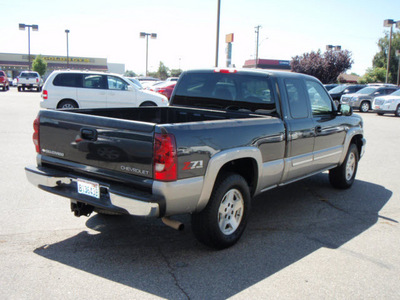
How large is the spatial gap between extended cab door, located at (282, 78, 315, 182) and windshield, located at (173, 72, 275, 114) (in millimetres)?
304

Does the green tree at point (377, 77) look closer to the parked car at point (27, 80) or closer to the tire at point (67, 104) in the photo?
the parked car at point (27, 80)

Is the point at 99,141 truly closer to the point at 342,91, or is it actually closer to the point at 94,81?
the point at 94,81

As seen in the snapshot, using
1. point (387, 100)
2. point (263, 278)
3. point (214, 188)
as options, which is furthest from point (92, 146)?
point (387, 100)

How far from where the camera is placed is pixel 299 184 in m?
7.45

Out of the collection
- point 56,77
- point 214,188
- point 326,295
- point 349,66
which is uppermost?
point 349,66

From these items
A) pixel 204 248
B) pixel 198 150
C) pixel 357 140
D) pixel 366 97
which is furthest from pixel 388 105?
pixel 198 150

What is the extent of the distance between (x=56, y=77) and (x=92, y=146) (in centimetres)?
1272

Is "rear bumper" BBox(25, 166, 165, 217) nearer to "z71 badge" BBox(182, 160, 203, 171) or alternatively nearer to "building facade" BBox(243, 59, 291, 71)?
"z71 badge" BBox(182, 160, 203, 171)

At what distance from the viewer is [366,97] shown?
25.7 meters

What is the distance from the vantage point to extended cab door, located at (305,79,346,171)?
19.6ft

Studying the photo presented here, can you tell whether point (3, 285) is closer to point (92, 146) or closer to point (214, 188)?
point (92, 146)

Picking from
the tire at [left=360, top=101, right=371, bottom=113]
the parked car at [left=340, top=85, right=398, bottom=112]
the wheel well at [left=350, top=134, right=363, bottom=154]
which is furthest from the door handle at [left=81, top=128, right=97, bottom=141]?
the tire at [left=360, top=101, right=371, bottom=113]

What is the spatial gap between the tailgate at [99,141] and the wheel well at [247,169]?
1228 millimetres

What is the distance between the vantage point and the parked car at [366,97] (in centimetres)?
2570
